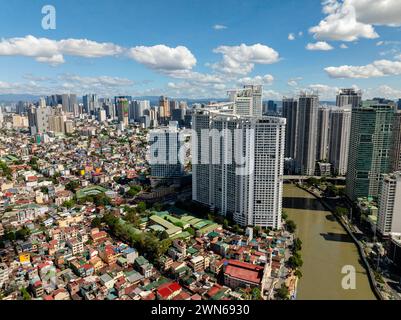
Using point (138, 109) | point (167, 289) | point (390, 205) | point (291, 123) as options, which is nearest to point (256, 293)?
point (167, 289)

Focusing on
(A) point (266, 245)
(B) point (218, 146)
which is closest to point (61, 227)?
(B) point (218, 146)

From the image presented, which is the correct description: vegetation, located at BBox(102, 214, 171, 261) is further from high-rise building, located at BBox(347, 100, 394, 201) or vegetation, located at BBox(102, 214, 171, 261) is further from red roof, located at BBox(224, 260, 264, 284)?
high-rise building, located at BBox(347, 100, 394, 201)

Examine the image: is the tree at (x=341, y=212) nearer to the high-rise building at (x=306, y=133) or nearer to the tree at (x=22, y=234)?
the high-rise building at (x=306, y=133)

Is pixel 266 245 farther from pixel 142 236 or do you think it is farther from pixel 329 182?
pixel 329 182

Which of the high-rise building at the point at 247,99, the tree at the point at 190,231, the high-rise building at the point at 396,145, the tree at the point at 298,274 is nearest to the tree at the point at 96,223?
the tree at the point at 190,231

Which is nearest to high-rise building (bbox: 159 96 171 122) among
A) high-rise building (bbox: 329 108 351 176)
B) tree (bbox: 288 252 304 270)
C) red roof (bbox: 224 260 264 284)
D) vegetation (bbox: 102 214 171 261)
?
high-rise building (bbox: 329 108 351 176)

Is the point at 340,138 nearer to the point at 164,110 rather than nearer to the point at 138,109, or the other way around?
the point at 164,110
